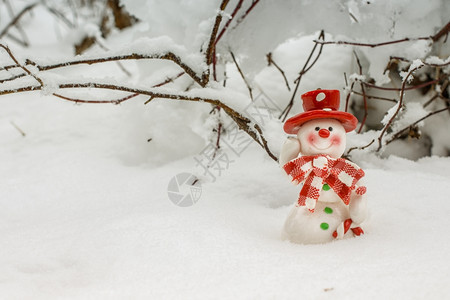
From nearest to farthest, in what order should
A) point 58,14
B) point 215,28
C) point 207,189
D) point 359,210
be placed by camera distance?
point 359,210 < point 215,28 < point 207,189 < point 58,14

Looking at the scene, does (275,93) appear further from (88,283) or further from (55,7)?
(55,7)

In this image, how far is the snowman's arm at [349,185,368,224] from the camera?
105 cm

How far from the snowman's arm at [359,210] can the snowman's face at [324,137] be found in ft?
0.45

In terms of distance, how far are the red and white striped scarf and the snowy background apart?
12 cm

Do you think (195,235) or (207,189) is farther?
(207,189)

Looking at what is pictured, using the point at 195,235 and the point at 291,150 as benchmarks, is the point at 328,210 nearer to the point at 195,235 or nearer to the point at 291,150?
the point at 291,150

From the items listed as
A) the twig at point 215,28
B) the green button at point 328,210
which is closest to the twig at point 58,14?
the twig at point 215,28

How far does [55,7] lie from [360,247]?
13.8ft

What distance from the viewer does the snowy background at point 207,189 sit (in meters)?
0.83

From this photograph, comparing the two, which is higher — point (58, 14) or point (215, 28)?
point (58, 14)

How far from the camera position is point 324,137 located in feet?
3.52

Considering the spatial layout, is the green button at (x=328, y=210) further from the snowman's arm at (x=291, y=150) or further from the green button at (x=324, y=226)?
the snowman's arm at (x=291, y=150)

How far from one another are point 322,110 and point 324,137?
0.07m

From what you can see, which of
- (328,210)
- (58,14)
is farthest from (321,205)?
(58,14)
